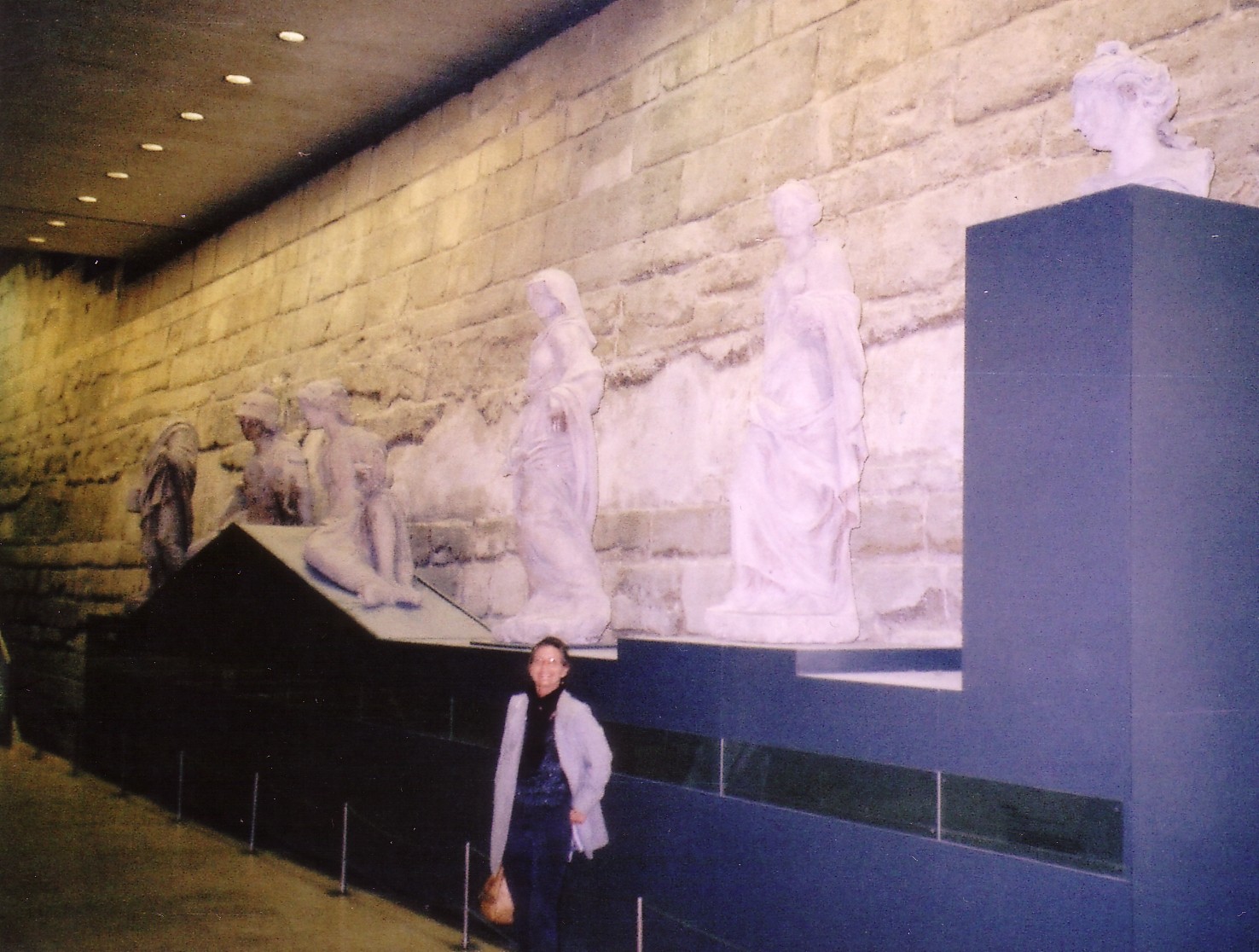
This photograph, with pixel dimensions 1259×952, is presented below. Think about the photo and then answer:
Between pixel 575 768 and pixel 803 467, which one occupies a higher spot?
pixel 803 467

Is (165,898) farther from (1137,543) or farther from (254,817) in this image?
(1137,543)

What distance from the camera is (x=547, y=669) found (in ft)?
13.6

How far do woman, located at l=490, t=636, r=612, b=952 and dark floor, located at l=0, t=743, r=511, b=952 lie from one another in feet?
3.21

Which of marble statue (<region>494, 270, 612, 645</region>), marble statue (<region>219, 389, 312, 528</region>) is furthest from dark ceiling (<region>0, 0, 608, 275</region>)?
marble statue (<region>494, 270, 612, 645</region>)

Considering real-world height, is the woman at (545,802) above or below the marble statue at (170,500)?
below

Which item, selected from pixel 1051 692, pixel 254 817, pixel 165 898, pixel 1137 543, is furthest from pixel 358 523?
pixel 1137 543

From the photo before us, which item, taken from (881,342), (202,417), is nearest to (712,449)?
(881,342)

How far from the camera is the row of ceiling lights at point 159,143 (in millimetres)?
7023

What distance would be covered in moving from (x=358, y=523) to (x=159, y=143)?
12.2 feet

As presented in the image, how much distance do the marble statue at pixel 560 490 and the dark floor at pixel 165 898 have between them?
4.14ft

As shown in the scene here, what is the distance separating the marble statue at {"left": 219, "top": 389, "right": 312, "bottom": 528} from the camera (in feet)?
26.5

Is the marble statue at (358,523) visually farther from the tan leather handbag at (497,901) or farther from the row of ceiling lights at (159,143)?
the tan leather handbag at (497,901)

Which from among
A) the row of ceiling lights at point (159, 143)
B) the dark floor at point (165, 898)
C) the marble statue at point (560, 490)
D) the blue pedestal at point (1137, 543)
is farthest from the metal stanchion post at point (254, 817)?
the blue pedestal at point (1137, 543)

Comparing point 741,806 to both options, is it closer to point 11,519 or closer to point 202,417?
point 202,417
